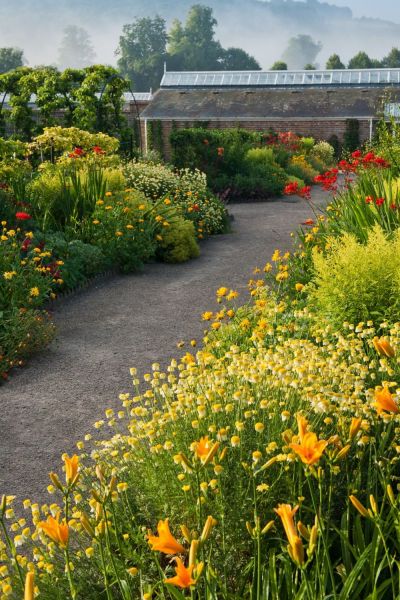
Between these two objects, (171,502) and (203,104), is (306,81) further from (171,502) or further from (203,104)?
(171,502)

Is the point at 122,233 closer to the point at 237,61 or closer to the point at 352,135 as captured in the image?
the point at 352,135

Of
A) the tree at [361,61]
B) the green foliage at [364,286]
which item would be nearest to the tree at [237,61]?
the tree at [361,61]

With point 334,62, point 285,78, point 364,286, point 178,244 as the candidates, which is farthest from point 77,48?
point 364,286

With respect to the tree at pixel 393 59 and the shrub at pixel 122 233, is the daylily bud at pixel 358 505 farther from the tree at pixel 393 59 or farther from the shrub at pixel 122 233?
the tree at pixel 393 59

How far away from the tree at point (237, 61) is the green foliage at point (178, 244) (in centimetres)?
8707

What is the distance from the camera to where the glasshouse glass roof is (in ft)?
114

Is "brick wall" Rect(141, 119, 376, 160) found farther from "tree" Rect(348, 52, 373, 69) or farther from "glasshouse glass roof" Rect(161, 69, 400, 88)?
"tree" Rect(348, 52, 373, 69)

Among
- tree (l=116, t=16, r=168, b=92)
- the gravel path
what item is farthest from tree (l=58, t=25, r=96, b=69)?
the gravel path

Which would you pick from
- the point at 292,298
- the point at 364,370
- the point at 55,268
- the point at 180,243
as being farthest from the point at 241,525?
the point at 180,243

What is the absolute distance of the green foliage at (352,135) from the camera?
96.1 ft

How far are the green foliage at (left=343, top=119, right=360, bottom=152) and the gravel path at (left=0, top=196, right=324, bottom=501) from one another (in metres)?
19.5

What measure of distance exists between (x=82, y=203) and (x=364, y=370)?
24.4 feet

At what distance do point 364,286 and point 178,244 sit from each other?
5.34 metres

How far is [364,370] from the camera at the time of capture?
→ 11.3ft
